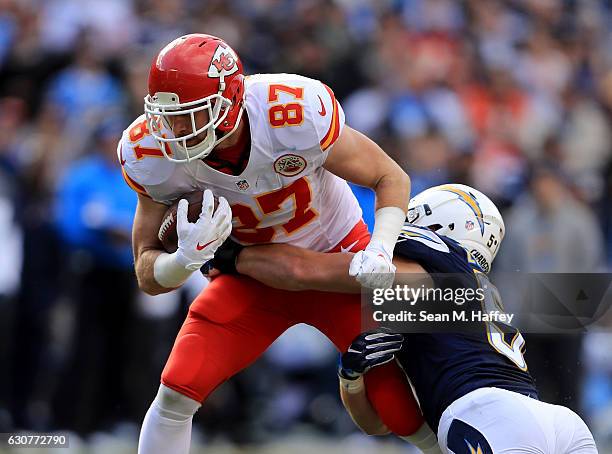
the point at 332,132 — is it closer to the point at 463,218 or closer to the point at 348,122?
the point at 463,218

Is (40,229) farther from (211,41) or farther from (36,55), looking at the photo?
(211,41)

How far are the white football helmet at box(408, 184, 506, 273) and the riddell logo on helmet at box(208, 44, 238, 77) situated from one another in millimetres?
919

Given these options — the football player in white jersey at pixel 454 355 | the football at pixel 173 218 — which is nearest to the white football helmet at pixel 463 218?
the football player in white jersey at pixel 454 355

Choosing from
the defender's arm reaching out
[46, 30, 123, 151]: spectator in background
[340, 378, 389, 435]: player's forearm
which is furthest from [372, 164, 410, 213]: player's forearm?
[46, 30, 123, 151]: spectator in background

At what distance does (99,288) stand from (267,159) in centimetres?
293

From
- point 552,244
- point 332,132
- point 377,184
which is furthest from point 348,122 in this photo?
point 332,132

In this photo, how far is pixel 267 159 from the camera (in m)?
4.03

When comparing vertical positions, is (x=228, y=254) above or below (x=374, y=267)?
below

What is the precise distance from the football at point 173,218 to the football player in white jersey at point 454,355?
0.88ft

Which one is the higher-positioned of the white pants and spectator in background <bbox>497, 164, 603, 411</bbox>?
the white pants

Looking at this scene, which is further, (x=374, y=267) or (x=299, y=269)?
(x=299, y=269)

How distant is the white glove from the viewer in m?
3.86

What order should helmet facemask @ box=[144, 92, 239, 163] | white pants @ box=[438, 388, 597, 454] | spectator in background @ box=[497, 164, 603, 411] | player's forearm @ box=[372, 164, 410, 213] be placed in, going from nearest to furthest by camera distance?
white pants @ box=[438, 388, 597, 454], helmet facemask @ box=[144, 92, 239, 163], player's forearm @ box=[372, 164, 410, 213], spectator in background @ box=[497, 164, 603, 411]

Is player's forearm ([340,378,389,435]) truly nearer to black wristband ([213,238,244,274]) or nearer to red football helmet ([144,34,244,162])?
black wristband ([213,238,244,274])
